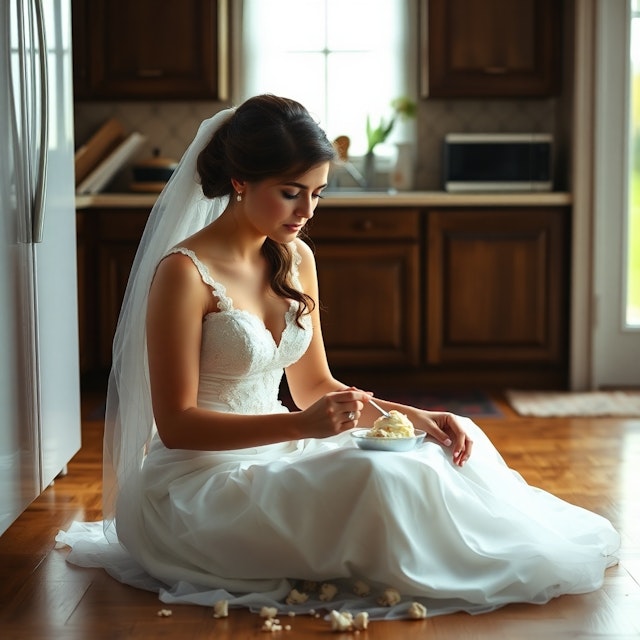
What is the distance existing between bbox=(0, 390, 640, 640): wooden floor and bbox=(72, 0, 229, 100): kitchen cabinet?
7.37ft

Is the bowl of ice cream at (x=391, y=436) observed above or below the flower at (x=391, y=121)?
below

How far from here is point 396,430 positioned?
2.33 meters

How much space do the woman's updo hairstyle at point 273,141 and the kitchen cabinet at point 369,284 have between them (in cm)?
251

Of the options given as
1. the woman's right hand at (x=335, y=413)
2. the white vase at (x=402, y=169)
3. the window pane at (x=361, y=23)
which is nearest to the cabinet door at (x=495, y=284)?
the white vase at (x=402, y=169)

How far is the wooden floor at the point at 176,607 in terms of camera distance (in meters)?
2.15

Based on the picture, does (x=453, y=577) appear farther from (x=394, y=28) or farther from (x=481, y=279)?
(x=394, y=28)

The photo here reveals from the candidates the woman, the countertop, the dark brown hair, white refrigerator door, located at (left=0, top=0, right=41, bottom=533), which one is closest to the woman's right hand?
the woman

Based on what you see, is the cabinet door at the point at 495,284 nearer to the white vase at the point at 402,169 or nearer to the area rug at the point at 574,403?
the area rug at the point at 574,403

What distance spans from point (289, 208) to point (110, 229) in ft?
8.85

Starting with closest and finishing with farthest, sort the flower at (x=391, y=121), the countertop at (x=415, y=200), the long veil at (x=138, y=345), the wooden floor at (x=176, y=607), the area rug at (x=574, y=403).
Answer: the wooden floor at (x=176, y=607), the long veil at (x=138, y=345), the area rug at (x=574, y=403), the countertop at (x=415, y=200), the flower at (x=391, y=121)

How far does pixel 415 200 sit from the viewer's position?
4891 millimetres

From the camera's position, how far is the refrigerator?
8.70 feet

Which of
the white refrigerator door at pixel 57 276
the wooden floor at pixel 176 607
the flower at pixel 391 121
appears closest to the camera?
the wooden floor at pixel 176 607

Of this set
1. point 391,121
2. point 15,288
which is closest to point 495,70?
point 391,121
